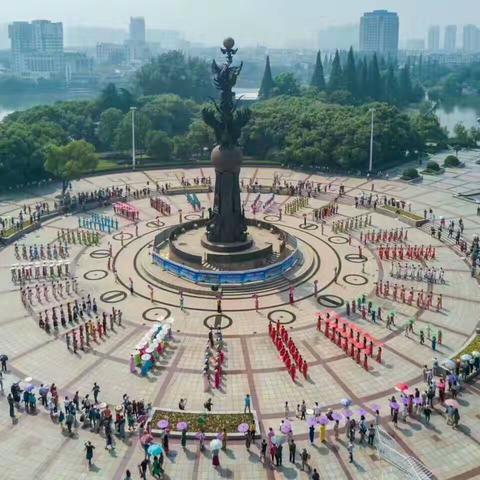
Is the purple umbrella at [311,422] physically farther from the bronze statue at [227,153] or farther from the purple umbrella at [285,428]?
the bronze statue at [227,153]

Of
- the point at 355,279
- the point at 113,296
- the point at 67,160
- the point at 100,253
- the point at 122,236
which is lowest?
the point at 113,296

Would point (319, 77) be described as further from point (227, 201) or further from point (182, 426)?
point (182, 426)

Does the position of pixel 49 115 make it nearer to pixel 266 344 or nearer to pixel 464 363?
pixel 266 344

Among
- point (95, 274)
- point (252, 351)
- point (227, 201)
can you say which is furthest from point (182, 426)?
point (227, 201)

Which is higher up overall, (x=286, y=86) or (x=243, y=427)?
(x=286, y=86)

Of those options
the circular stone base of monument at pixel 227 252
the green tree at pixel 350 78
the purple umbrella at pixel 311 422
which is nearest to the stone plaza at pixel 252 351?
the purple umbrella at pixel 311 422

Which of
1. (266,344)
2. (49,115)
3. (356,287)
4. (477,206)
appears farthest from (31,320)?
(49,115)

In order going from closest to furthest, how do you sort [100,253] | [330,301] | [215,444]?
[215,444], [330,301], [100,253]
